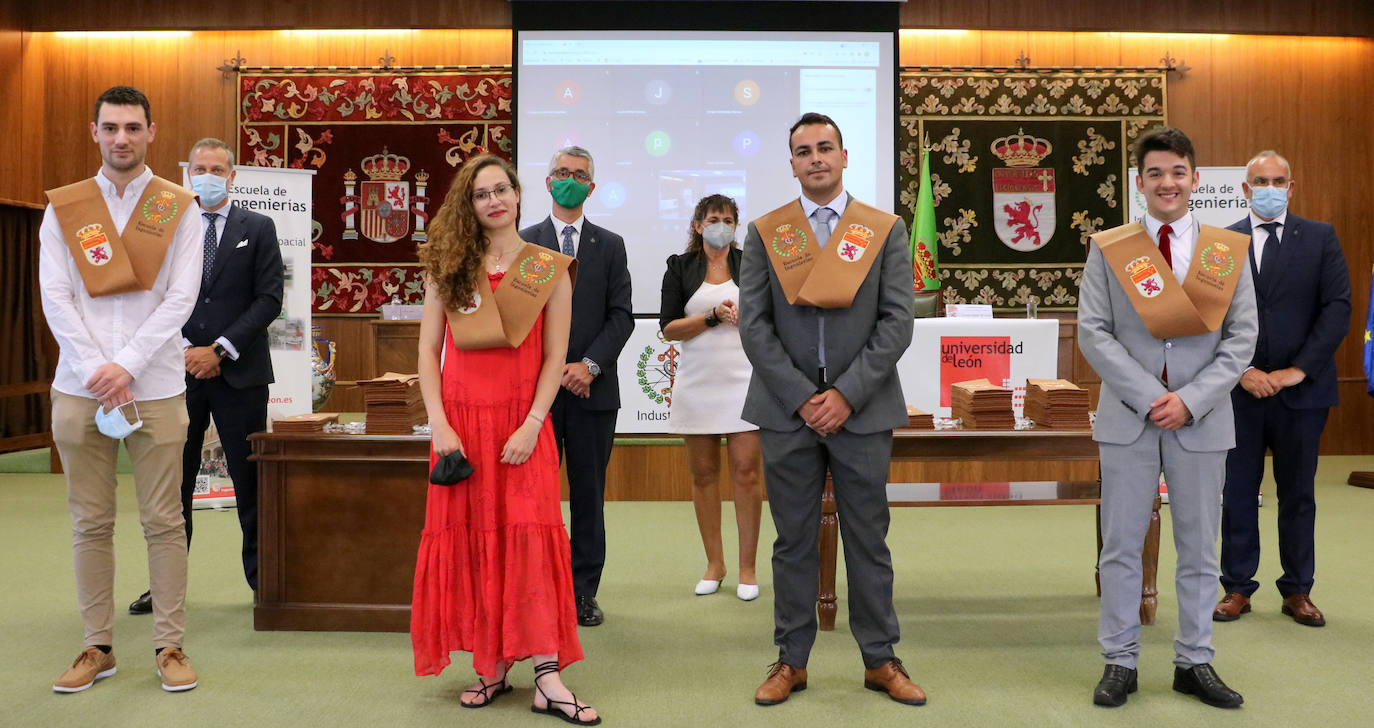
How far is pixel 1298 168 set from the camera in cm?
810

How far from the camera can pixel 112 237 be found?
275 cm

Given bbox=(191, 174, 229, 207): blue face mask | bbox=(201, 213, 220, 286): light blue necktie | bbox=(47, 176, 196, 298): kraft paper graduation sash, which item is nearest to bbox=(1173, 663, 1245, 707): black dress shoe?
bbox=(47, 176, 196, 298): kraft paper graduation sash

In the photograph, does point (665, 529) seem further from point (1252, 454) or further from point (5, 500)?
point (5, 500)

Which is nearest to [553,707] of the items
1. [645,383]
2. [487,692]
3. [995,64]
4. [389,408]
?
[487,692]

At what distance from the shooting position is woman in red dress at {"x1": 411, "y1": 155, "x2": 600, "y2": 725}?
2.61 metres

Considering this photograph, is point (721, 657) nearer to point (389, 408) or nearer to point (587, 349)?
point (587, 349)

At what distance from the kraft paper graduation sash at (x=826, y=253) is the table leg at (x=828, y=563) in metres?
1.00

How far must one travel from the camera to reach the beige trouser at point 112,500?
2777 mm

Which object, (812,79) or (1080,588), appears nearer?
(1080,588)

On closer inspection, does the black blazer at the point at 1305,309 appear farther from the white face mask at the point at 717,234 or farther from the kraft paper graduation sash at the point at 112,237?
the kraft paper graduation sash at the point at 112,237

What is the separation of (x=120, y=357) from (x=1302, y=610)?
145 inches

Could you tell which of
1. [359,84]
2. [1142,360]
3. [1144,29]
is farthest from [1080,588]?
[359,84]

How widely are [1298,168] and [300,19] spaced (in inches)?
301

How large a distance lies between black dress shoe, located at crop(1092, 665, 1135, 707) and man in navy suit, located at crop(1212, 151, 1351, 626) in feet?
3.41
